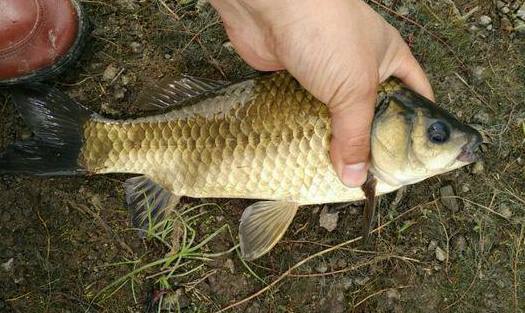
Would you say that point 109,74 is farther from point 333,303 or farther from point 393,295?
point 393,295

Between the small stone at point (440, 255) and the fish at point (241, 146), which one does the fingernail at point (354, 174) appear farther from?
the small stone at point (440, 255)

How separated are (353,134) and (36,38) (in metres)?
1.75

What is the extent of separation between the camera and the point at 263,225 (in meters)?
2.82

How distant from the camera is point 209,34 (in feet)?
10.5

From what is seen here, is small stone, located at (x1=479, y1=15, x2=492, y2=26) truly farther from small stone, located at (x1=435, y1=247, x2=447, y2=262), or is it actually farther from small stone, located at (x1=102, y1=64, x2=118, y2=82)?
small stone, located at (x1=102, y1=64, x2=118, y2=82)

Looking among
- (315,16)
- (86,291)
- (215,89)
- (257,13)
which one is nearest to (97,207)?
(86,291)

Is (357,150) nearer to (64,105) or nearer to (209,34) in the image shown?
(209,34)

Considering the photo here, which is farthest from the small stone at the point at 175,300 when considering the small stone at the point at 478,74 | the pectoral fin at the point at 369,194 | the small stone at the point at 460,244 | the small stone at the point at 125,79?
the small stone at the point at 478,74

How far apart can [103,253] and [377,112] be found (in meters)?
1.69

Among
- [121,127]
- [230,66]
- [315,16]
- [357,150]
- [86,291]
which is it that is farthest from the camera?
[230,66]

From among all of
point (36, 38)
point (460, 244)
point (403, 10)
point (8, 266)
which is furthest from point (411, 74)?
point (8, 266)

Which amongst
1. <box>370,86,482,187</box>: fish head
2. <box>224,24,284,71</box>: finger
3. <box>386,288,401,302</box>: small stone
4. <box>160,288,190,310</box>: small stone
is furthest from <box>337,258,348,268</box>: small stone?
<box>224,24,284,71</box>: finger

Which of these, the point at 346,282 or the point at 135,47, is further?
the point at 135,47

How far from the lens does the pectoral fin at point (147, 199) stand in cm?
286
